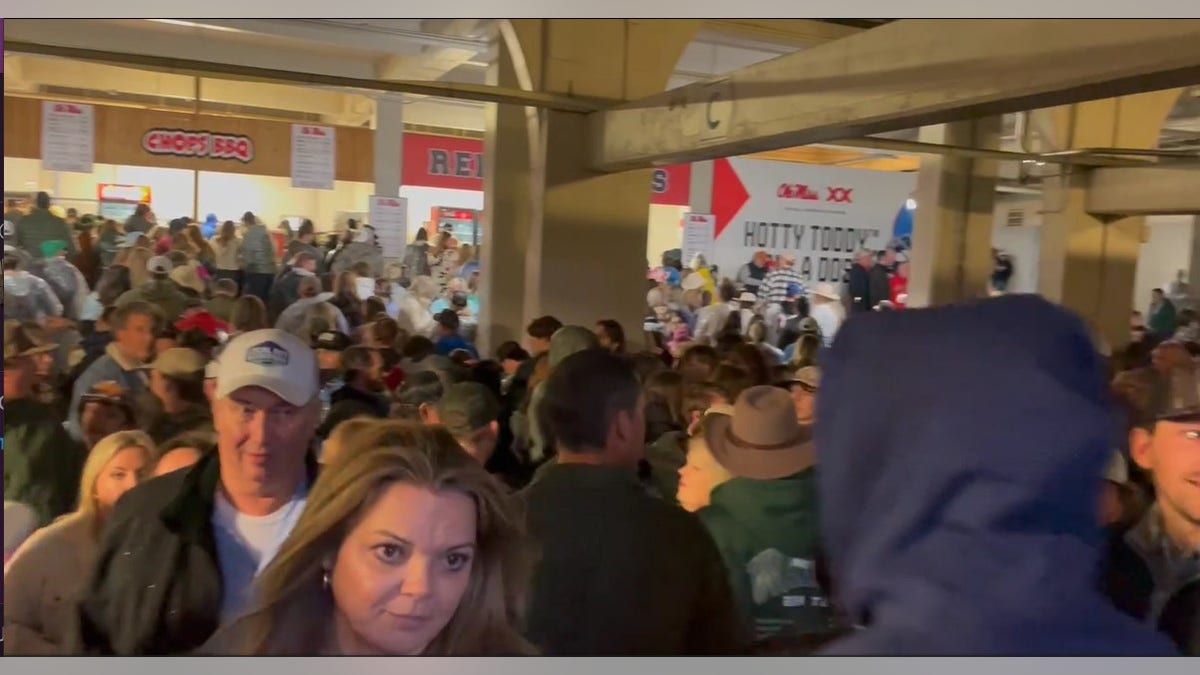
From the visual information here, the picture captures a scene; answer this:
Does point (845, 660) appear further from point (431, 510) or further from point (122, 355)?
point (122, 355)

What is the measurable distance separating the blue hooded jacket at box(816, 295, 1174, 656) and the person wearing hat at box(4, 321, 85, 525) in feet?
3.08

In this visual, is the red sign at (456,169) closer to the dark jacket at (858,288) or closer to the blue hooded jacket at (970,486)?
the dark jacket at (858,288)

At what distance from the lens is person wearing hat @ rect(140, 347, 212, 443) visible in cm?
117

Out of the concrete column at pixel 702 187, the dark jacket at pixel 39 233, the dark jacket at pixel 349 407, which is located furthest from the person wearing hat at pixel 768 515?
the dark jacket at pixel 39 233

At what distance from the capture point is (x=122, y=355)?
3.96ft

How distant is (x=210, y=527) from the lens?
44.9 inches

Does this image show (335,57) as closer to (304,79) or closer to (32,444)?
(304,79)

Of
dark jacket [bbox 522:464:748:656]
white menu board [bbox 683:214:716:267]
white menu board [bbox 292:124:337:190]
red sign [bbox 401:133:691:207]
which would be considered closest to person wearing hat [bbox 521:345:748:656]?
dark jacket [bbox 522:464:748:656]

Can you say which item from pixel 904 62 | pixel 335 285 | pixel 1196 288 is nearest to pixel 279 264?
pixel 335 285

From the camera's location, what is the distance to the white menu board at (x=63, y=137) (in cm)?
120

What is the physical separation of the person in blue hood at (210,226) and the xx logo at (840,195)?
84 centimetres

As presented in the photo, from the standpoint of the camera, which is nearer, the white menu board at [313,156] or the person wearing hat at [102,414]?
the person wearing hat at [102,414]

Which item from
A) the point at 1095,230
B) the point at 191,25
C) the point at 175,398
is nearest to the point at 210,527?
the point at 175,398

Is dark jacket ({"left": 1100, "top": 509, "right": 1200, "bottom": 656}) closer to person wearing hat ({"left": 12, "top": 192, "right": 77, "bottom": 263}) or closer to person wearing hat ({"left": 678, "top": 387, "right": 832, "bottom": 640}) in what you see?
person wearing hat ({"left": 678, "top": 387, "right": 832, "bottom": 640})
